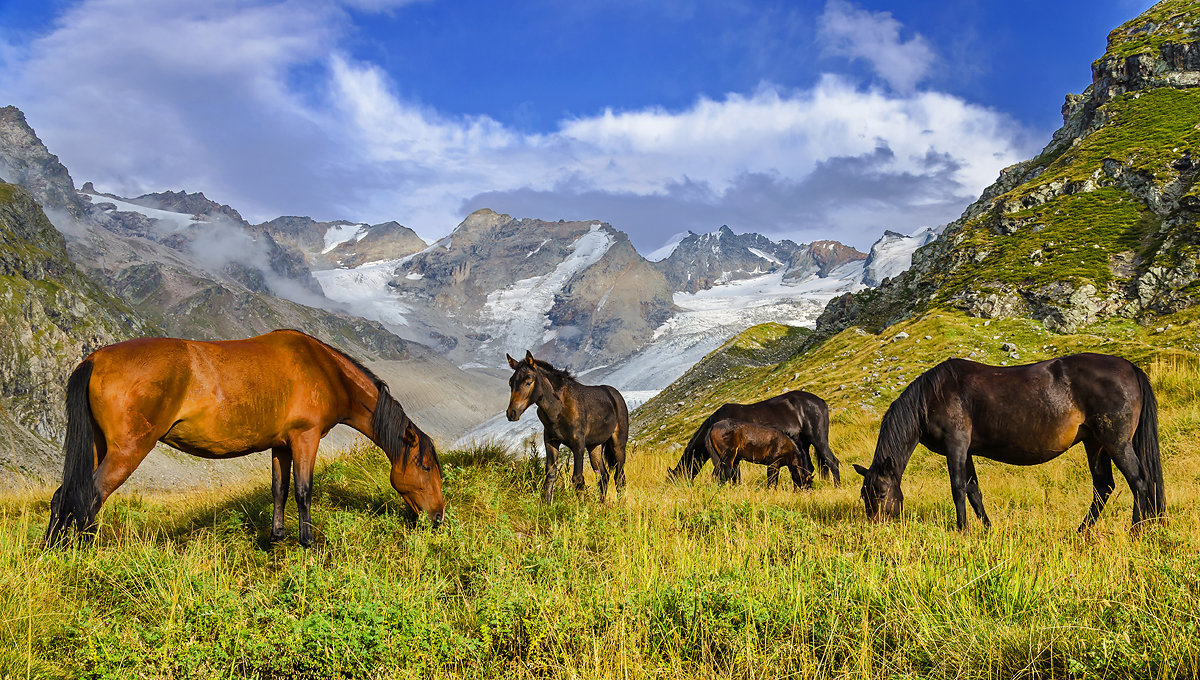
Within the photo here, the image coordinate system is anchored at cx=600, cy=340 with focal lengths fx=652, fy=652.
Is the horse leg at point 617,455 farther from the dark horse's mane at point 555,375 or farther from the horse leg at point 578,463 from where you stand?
the dark horse's mane at point 555,375

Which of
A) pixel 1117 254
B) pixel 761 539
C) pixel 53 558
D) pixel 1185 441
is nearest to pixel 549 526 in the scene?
pixel 761 539

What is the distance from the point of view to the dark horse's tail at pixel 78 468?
21.8ft

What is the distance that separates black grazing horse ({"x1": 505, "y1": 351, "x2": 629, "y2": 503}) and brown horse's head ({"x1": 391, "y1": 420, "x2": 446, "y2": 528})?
1.50 m

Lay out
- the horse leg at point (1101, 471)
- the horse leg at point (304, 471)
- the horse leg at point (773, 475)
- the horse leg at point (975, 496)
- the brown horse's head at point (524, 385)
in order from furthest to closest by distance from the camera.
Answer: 1. the horse leg at point (773, 475)
2. the brown horse's head at point (524, 385)
3. the horse leg at point (1101, 471)
4. the horse leg at point (975, 496)
5. the horse leg at point (304, 471)

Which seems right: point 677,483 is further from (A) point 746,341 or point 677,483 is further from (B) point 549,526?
(A) point 746,341

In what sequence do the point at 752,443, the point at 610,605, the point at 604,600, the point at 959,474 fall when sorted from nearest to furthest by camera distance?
the point at 610,605
the point at 604,600
the point at 959,474
the point at 752,443

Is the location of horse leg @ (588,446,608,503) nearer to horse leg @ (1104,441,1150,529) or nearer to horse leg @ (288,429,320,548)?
horse leg @ (288,429,320,548)

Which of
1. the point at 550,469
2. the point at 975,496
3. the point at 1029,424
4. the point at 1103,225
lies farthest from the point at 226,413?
the point at 1103,225

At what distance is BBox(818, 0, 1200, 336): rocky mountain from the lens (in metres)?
27.7

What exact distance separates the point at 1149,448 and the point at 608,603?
7635 mm

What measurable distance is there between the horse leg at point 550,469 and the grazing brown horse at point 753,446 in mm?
4795

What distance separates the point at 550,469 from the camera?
991 cm

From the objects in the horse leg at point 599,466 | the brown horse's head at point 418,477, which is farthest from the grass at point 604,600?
the horse leg at point 599,466

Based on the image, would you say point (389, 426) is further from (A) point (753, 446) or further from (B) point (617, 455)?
(A) point (753, 446)
